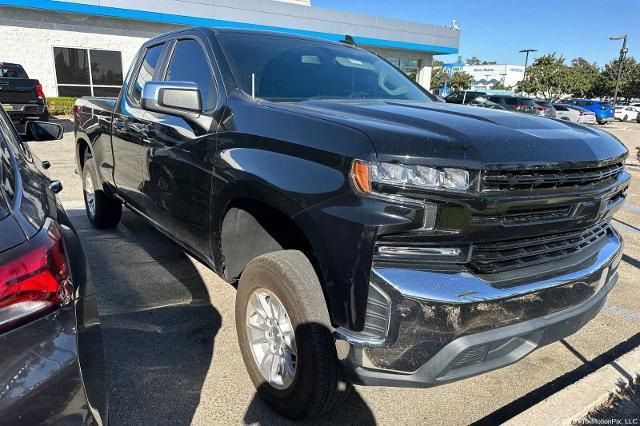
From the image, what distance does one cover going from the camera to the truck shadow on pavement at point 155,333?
8.42ft

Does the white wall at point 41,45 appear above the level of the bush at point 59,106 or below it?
above

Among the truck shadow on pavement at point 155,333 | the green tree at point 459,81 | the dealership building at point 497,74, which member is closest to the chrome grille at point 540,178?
the truck shadow on pavement at point 155,333

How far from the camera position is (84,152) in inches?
218

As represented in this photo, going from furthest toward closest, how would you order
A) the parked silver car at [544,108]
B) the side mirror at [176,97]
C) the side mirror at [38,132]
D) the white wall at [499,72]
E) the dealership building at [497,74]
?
1. the white wall at [499,72]
2. the dealership building at [497,74]
3. the parked silver car at [544,108]
4. the side mirror at [38,132]
5. the side mirror at [176,97]

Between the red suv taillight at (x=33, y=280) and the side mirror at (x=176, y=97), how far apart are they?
5.00ft

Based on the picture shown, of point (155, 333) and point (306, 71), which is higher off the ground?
point (306, 71)

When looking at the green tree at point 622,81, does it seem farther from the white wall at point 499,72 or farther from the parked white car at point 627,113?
the white wall at point 499,72

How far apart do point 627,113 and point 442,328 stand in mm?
43890

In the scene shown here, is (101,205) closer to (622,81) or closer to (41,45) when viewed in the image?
(41,45)

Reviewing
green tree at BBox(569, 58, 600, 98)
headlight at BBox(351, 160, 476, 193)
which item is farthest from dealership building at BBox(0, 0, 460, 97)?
green tree at BBox(569, 58, 600, 98)

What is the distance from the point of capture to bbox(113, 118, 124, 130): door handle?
13.4 feet

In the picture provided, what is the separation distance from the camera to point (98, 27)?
738 inches

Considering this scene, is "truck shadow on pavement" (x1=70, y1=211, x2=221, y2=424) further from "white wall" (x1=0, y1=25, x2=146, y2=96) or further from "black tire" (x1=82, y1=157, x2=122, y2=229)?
"white wall" (x1=0, y1=25, x2=146, y2=96)

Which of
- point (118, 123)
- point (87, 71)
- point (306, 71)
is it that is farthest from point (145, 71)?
point (87, 71)
